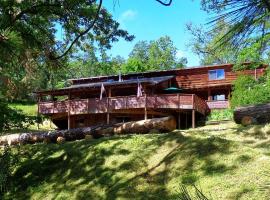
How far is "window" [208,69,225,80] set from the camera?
38.4 metres

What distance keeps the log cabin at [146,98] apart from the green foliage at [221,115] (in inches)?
27.9

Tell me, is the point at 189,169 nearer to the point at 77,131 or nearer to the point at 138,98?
the point at 77,131

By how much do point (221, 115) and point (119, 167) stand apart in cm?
2042

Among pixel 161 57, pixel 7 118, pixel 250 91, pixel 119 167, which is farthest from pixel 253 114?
pixel 161 57

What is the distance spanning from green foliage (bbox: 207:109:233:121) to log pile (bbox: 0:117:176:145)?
475 inches

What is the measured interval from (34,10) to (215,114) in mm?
23117

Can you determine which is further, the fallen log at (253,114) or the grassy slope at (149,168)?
the fallen log at (253,114)

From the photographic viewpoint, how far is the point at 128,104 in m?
31.4

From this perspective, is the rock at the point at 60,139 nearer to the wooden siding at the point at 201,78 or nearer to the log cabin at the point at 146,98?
the log cabin at the point at 146,98

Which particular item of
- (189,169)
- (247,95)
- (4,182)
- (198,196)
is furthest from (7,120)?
(247,95)

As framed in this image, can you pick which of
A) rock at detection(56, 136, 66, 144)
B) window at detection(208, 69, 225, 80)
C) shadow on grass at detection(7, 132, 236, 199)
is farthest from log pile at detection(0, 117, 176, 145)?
window at detection(208, 69, 225, 80)

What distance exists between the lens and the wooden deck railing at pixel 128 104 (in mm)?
30688

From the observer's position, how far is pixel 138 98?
3128 centimetres

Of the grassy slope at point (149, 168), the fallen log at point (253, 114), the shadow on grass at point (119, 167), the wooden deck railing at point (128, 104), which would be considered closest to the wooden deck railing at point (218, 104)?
the wooden deck railing at point (128, 104)
